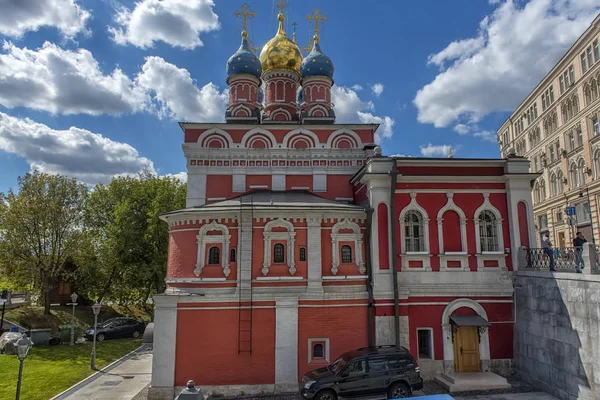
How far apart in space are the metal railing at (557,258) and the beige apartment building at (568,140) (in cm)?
1224

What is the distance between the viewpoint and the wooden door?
14203 mm

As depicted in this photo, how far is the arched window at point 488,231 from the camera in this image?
599 inches

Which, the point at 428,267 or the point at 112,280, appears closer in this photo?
the point at 428,267

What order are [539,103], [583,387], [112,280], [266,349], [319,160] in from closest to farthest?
1. [583,387]
2. [266,349]
3. [319,160]
4. [112,280]
5. [539,103]

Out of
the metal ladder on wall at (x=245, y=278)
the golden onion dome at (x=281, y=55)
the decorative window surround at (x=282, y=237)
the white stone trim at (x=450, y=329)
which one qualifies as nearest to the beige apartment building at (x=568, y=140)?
the white stone trim at (x=450, y=329)

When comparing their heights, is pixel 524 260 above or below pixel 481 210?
below

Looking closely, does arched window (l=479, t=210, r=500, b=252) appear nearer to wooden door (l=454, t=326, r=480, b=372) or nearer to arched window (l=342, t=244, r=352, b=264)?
wooden door (l=454, t=326, r=480, b=372)

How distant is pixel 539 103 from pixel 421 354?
33462mm

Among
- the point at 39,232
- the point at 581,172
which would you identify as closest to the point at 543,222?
the point at 581,172

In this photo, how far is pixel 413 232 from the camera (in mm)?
15102

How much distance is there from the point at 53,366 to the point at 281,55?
764 inches

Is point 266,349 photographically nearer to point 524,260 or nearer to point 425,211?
point 425,211

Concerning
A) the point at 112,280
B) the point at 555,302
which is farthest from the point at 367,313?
the point at 112,280

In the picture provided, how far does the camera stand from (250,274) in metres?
14.1
